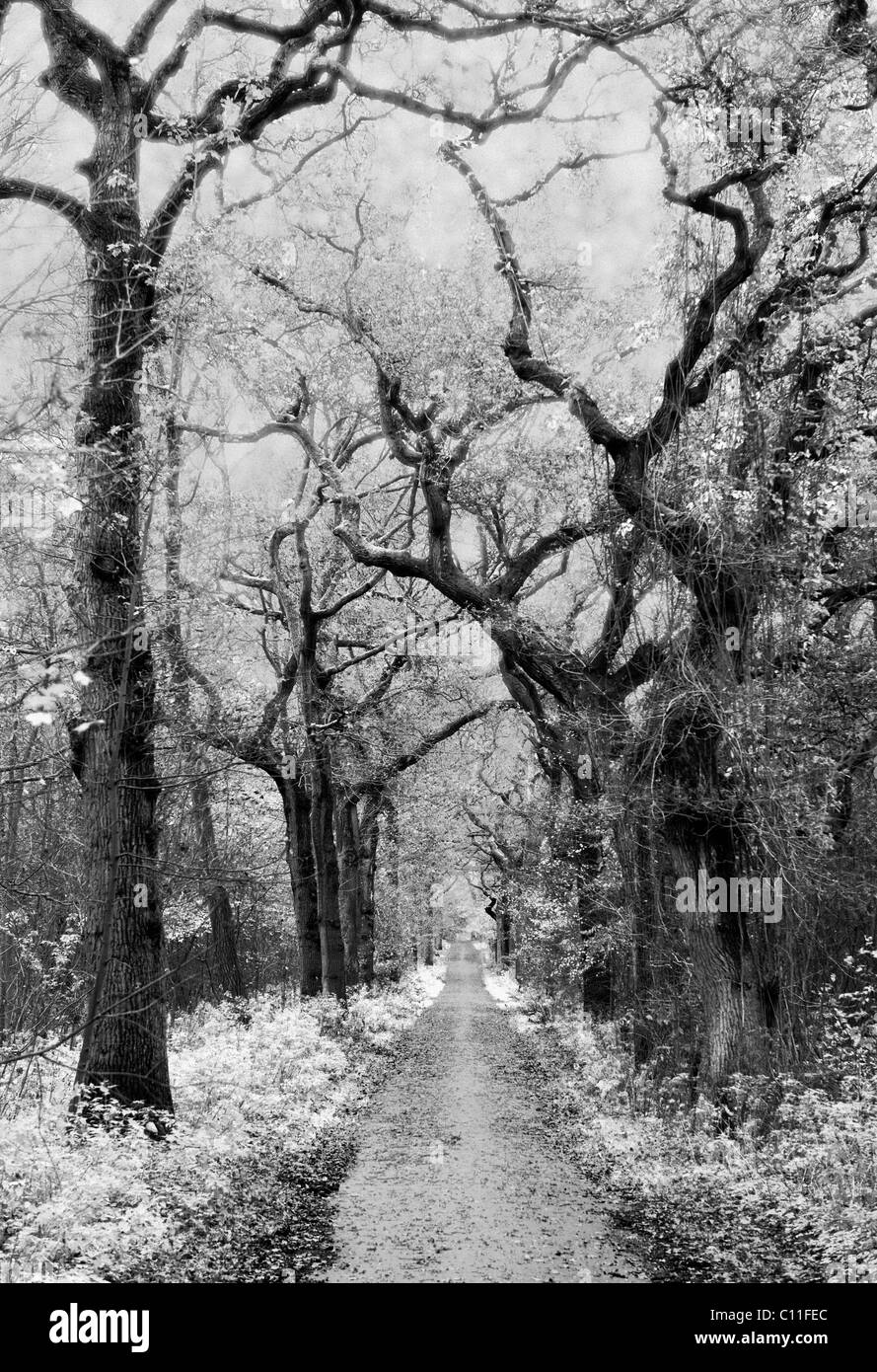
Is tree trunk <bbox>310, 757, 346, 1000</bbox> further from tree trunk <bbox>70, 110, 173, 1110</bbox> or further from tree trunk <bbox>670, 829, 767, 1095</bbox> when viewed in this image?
tree trunk <bbox>670, 829, 767, 1095</bbox>

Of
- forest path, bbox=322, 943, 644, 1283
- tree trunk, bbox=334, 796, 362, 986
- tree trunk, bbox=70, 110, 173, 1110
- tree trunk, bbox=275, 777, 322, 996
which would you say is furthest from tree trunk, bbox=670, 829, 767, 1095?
tree trunk, bbox=334, 796, 362, 986

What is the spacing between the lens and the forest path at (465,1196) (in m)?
6.50

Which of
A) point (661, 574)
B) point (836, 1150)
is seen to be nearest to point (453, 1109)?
point (836, 1150)

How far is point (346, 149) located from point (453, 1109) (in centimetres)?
1211

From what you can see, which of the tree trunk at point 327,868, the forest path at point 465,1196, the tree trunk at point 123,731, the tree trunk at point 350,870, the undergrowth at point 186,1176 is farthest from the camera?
the tree trunk at point 350,870

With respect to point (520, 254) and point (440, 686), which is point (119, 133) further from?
point (440, 686)

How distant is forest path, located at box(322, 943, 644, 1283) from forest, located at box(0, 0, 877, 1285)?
2.6 inches

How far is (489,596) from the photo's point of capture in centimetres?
1195

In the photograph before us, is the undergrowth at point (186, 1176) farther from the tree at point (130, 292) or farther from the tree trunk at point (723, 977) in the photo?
the tree trunk at point (723, 977)

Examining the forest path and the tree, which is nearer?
the forest path

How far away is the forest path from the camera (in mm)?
6496

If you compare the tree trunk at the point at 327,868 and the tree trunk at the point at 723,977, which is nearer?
the tree trunk at the point at 723,977

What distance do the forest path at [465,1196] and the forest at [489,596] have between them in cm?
7

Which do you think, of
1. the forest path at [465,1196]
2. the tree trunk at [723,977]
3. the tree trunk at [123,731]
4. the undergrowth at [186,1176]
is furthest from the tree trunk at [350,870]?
the tree trunk at [123,731]
